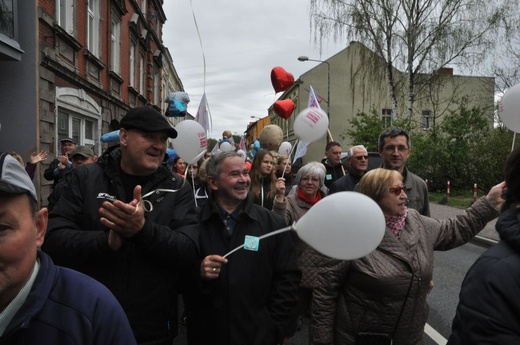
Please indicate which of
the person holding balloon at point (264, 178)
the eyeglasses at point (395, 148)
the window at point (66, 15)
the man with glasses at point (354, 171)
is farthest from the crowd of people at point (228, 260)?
the window at point (66, 15)

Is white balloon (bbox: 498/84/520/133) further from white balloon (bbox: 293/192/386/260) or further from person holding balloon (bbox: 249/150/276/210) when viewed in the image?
person holding balloon (bbox: 249/150/276/210)

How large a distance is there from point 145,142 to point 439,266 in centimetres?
631

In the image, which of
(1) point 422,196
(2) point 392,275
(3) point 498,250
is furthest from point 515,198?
(1) point 422,196

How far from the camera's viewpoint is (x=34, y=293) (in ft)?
3.09

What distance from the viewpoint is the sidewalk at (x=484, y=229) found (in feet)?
29.2

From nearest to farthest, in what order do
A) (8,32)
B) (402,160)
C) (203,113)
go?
(402,160) < (203,113) < (8,32)

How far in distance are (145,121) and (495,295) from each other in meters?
1.63

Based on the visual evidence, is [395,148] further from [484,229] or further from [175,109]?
[484,229]

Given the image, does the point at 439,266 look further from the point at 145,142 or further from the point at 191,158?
the point at 145,142

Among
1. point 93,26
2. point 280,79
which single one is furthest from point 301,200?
point 93,26

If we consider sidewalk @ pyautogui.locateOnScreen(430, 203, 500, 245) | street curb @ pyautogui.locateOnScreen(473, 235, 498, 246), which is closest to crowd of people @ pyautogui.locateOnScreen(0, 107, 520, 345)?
sidewalk @ pyautogui.locateOnScreen(430, 203, 500, 245)

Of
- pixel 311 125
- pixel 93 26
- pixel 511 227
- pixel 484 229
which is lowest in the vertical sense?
pixel 484 229

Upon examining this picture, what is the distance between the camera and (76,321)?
98cm

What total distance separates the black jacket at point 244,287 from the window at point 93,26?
1065 centimetres
